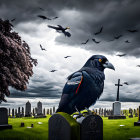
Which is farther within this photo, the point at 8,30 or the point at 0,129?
the point at 8,30

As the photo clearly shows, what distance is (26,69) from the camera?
20656 millimetres

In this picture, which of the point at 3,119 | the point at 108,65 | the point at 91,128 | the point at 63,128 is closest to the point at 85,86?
the point at 108,65

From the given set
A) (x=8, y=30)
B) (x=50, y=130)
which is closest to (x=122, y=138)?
(x=50, y=130)

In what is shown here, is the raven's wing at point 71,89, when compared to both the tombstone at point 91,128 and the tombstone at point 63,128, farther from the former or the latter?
the tombstone at point 91,128

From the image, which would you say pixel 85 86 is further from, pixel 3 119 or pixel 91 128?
pixel 3 119

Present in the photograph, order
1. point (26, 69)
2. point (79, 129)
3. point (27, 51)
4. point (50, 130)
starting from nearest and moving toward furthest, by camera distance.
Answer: point (79, 129)
point (50, 130)
point (26, 69)
point (27, 51)

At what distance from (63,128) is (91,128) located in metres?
0.90

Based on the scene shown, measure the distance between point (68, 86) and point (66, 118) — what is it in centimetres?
178

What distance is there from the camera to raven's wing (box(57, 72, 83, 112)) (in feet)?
26.0

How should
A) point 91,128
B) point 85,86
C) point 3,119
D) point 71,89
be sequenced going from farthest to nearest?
point 3,119 → point 71,89 → point 85,86 → point 91,128

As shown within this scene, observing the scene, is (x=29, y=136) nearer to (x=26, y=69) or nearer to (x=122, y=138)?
(x=122, y=138)

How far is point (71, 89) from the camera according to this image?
8.05 m

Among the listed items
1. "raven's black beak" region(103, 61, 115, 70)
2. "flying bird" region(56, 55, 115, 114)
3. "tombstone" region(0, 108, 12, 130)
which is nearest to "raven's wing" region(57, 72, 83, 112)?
"flying bird" region(56, 55, 115, 114)

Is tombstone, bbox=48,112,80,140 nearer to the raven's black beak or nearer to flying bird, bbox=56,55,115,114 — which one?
flying bird, bbox=56,55,115,114
